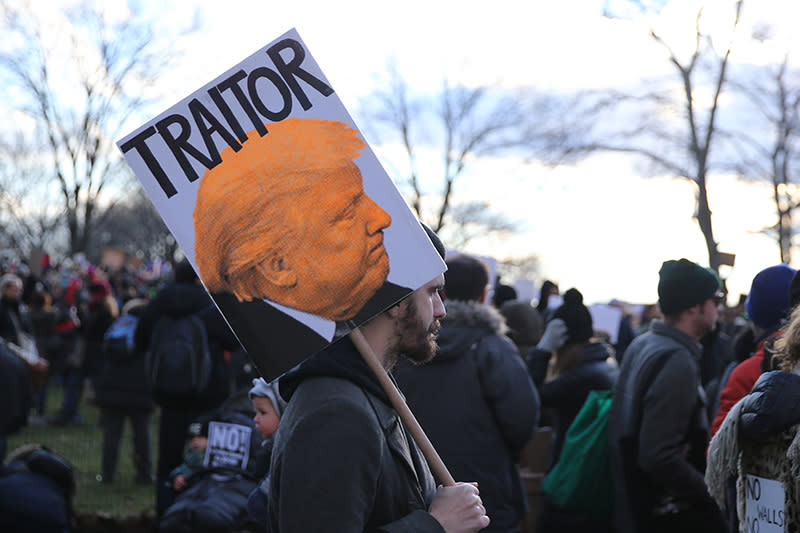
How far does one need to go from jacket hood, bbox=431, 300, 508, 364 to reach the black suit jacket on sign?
89.5 inches

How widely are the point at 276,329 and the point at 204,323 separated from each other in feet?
17.6

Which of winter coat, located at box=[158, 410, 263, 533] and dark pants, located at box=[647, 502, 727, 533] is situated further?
winter coat, located at box=[158, 410, 263, 533]

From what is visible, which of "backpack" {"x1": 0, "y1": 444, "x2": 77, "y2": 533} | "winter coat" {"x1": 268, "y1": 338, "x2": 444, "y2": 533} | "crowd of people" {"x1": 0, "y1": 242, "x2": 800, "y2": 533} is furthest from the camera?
"backpack" {"x1": 0, "y1": 444, "x2": 77, "y2": 533}

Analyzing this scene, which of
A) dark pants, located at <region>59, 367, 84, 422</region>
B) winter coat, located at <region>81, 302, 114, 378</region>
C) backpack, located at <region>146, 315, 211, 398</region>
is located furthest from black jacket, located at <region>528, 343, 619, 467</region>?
dark pants, located at <region>59, 367, 84, 422</region>

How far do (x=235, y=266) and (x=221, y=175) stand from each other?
228mm

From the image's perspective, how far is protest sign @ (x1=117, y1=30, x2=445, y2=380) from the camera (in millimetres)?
2346

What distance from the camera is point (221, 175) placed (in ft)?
7.82

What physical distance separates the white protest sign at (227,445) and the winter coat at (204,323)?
79.6 inches

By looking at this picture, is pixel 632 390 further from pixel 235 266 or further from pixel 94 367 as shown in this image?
pixel 94 367

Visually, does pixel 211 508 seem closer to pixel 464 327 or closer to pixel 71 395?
pixel 464 327

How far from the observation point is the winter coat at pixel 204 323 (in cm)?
747

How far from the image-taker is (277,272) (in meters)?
2.35

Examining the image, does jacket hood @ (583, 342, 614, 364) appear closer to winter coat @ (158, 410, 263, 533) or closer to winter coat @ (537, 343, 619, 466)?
winter coat @ (537, 343, 619, 466)

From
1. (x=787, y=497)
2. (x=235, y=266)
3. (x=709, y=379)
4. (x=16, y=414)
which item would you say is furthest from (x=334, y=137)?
(x=709, y=379)
